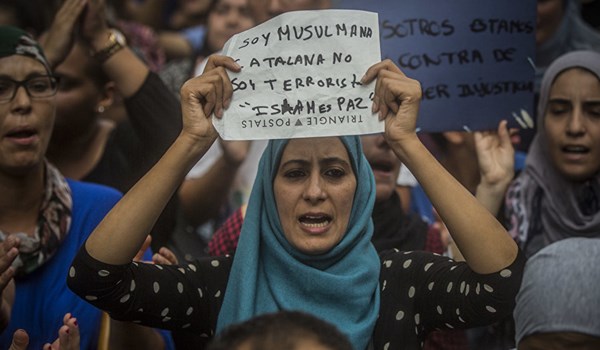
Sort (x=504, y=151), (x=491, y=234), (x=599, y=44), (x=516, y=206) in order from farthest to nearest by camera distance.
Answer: (x=599, y=44) < (x=516, y=206) < (x=504, y=151) < (x=491, y=234)

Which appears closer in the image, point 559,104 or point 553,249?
point 553,249

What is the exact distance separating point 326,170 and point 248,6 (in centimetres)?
297

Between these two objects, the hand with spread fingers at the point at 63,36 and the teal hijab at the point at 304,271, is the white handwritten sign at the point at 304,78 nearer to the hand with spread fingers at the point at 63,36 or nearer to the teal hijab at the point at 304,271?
the teal hijab at the point at 304,271

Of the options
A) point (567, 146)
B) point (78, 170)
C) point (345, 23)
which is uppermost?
point (345, 23)

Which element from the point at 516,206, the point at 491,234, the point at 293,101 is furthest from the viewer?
the point at 516,206

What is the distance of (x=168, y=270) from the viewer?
3.19 metres

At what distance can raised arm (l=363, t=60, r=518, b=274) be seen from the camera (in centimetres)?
298

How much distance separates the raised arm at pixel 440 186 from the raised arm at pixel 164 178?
0.43m

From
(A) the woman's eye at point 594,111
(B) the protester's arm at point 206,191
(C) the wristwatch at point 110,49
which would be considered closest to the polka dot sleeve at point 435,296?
(A) the woman's eye at point 594,111

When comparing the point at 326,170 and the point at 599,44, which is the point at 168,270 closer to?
the point at 326,170

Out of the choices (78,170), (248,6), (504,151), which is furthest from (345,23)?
(248,6)

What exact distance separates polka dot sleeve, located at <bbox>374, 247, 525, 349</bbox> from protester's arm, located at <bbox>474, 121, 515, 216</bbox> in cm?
74

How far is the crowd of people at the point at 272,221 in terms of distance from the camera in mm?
3029

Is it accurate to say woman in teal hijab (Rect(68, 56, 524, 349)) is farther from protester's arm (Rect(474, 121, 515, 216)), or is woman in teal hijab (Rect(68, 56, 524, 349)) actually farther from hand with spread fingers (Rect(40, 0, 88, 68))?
hand with spread fingers (Rect(40, 0, 88, 68))
